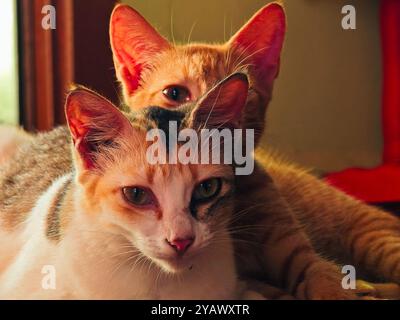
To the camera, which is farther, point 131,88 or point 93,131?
point 131,88

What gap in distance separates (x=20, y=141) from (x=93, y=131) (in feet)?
1.37

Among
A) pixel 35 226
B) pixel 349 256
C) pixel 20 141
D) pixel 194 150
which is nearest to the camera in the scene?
pixel 194 150

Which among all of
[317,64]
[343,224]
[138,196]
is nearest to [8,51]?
[138,196]

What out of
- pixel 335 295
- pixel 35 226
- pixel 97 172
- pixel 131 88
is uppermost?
pixel 131 88

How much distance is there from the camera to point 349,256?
3.51 feet

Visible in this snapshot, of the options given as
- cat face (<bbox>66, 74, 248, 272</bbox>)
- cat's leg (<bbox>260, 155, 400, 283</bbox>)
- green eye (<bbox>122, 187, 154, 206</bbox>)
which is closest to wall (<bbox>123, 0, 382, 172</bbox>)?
cat's leg (<bbox>260, 155, 400, 283</bbox>)

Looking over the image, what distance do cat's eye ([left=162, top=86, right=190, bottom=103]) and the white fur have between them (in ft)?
0.89

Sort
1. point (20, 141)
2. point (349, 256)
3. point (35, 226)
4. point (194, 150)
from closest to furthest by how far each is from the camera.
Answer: point (194, 150) → point (35, 226) → point (349, 256) → point (20, 141)

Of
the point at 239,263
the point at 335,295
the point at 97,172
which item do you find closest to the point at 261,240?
the point at 239,263

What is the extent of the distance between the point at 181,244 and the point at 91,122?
0.73 ft

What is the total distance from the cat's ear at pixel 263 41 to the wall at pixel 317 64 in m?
0.02

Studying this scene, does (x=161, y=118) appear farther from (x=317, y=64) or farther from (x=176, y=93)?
(x=317, y=64)

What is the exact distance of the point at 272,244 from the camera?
0.98 metres

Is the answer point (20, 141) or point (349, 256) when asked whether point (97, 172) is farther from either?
point (349, 256)
